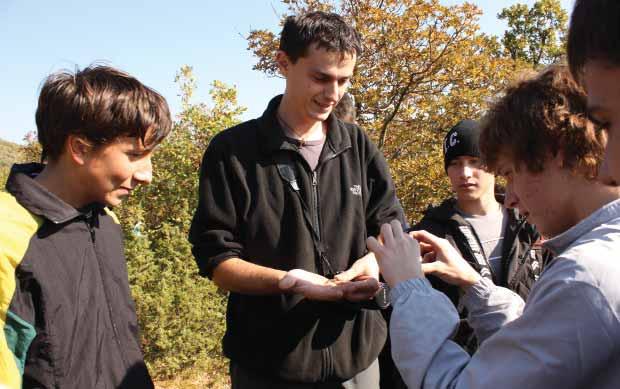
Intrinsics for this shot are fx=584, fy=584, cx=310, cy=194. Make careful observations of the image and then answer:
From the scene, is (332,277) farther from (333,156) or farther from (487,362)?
(487,362)

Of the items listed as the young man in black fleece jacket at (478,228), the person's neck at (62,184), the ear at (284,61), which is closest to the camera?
the person's neck at (62,184)

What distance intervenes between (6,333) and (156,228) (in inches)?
203

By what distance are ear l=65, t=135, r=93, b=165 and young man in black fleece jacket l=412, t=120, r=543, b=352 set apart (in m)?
1.88

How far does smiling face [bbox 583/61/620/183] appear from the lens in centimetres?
114

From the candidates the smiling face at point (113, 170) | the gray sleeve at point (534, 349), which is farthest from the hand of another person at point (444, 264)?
the smiling face at point (113, 170)

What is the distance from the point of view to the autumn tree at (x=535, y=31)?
23.2 m

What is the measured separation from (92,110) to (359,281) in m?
1.19

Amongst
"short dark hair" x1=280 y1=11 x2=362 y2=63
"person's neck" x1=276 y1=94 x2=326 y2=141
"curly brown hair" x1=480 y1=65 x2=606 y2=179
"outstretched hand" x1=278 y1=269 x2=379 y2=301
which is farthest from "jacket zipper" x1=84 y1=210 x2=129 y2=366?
"curly brown hair" x1=480 y1=65 x2=606 y2=179

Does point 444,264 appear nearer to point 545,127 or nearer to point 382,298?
point 382,298

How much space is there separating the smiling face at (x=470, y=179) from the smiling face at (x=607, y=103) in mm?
2129

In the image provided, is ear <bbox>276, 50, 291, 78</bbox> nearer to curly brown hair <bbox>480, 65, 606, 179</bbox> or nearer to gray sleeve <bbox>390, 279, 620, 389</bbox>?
curly brown hair <bbox>480, 65, 606, 179</bbox>

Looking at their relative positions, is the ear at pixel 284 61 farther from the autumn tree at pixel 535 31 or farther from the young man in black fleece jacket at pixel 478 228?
the autumn tree at pixel 535 31

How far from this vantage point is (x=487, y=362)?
133cm

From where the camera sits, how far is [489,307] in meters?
2.04
